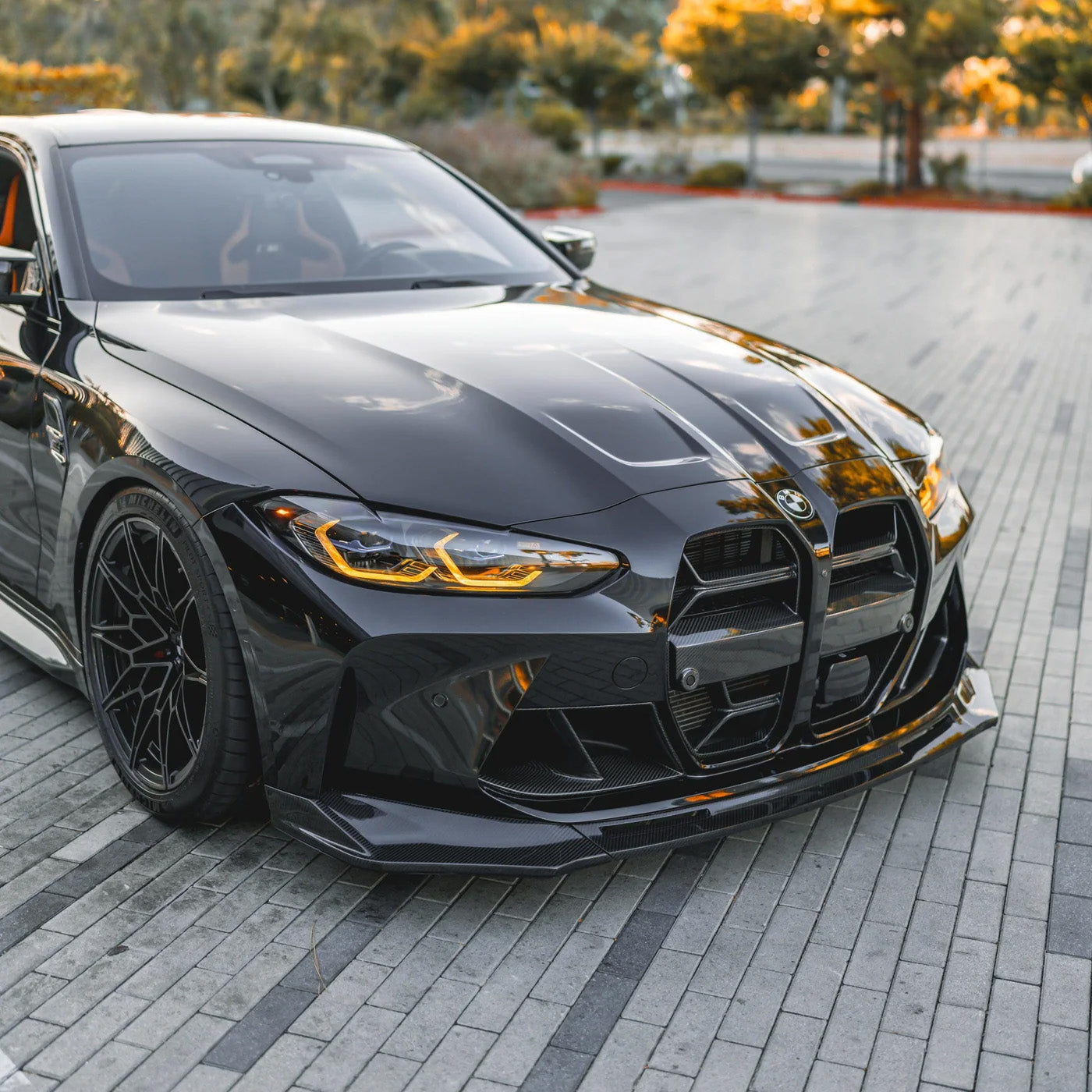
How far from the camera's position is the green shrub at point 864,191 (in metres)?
28.5

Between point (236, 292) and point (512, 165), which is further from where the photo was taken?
point (512, 165)

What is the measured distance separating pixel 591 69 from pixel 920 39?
10547mm

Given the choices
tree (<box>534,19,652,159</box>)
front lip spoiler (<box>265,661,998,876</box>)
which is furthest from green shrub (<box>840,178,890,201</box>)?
front lip spoiler (<box>265,661,998,876</box>)

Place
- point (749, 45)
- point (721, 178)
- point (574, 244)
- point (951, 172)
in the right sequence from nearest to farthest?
point (574, 244) < point (951, 172) < point (749, 45) < point (721, 178)

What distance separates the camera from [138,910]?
286 centimetres

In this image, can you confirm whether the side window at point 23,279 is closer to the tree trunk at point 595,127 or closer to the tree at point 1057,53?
the tree at point 1057,53

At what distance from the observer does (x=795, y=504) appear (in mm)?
2904

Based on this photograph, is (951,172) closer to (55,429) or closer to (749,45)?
(749,45)

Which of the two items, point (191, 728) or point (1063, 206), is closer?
point (191, 728)

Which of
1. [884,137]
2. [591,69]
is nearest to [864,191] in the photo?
[884,137]

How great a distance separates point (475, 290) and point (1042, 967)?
2464 millimetres

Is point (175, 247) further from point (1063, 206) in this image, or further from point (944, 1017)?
point (1063, 206)

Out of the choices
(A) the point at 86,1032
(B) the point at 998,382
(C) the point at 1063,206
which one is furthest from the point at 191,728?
(C) the point at 1063,206

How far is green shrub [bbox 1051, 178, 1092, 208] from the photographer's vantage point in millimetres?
24766
